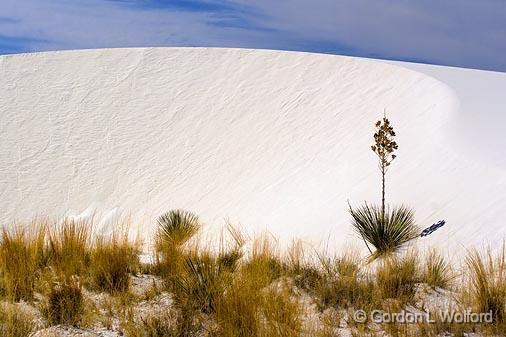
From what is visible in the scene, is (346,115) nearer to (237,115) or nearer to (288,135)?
(288,135)

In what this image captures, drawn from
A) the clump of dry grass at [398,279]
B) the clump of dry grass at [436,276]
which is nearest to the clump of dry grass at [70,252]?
the clump of dry grass at [398,279]

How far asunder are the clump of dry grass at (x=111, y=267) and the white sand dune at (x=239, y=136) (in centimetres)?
408

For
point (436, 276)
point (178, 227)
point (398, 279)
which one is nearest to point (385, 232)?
point (436, 276)

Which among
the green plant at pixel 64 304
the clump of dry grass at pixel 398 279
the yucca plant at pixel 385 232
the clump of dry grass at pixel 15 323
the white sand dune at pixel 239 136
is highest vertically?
the white sand dune at pixel 239 136

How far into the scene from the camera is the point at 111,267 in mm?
5469

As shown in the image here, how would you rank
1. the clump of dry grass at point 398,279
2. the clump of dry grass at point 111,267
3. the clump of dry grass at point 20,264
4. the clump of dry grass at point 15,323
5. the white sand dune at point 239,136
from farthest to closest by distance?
the white sand dune at point 239,136 < the clump of dry grass at point 111,267 < the clump of dry grass at point 398,279 < the clump of dry grass at point 20,264 < the clump of dry grass at point 15,323

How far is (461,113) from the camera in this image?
1273 centimetres

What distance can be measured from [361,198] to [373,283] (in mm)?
5020

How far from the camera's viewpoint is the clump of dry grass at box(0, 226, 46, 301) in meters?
5.00

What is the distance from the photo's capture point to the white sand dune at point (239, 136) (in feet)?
34.8

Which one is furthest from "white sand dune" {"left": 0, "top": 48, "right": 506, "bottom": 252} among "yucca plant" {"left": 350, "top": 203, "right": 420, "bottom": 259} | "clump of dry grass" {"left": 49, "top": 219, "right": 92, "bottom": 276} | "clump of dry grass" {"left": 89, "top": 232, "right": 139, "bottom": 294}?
"clump of dry grass" {"left": 49, "top": 219, "right": 92, "bottom": 276}

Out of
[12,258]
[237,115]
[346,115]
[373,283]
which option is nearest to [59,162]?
[237,115]

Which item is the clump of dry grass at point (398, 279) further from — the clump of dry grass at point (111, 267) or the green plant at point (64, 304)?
the green plant at point (64, 304)

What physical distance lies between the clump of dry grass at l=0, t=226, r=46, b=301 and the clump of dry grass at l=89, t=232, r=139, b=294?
1.57ft
